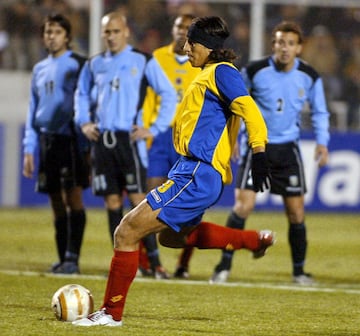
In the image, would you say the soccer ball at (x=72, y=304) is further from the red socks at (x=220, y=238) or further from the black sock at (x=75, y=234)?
the black sock at (x=75, y=234)

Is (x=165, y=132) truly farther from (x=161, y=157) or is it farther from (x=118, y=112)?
(x=118, y=112)

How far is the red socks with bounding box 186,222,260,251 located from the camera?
791cm

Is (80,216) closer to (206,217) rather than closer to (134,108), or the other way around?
(134,108)

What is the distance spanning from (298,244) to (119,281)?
11.0ft

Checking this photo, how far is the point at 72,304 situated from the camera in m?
7.26

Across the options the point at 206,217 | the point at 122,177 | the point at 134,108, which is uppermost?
the point at 134,108

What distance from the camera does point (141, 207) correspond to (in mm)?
7098

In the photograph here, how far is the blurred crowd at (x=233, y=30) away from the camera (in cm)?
1792

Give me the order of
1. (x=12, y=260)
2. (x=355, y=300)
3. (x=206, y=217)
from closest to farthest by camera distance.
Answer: (x=355, y=300) < (x=12, y=260) < (x=206, y=217)

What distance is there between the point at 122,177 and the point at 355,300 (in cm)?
250

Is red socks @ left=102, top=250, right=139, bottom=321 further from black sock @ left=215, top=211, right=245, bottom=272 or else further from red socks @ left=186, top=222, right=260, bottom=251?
black sock @ left=215, top=211, right=245, bottom=272

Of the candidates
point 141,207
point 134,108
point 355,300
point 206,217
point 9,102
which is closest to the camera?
point 141,207

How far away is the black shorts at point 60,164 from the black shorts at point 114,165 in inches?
16.8

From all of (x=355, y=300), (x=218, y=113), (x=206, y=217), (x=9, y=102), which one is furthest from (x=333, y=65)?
(x=218, y=113)
